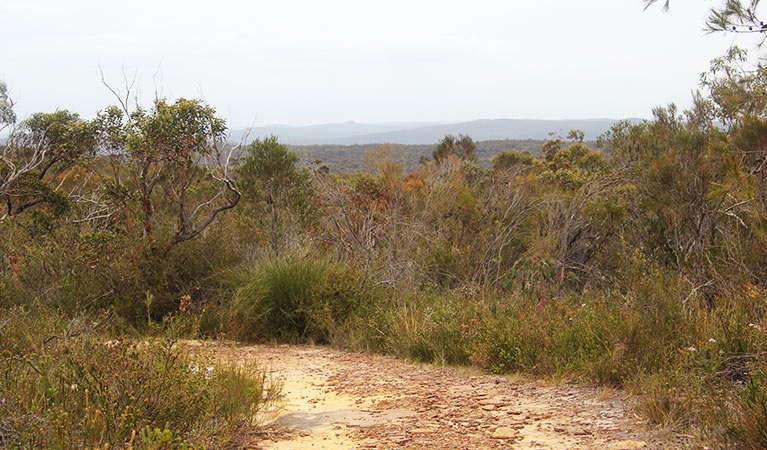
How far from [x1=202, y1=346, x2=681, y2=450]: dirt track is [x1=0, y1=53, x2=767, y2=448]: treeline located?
11.8 inches

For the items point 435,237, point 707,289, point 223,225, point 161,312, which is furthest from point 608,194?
point 161,312

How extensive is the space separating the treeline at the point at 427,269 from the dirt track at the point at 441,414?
30 cm

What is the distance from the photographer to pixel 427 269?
11445 millimetres

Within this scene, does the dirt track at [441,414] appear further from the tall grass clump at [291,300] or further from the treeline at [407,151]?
the treeline at [407,151]

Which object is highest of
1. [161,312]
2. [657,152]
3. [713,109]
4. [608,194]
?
[713,109]

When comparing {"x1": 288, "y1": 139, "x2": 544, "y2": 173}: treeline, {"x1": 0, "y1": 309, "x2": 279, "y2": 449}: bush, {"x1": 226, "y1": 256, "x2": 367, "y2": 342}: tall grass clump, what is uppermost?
{"x1": 288, "y1": 139, "x2": 544, "y2": 173}: treeline

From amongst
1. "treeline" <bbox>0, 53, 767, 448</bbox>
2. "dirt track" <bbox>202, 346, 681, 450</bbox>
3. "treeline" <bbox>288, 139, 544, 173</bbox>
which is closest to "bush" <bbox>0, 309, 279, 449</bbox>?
"treeline" <bbox>0, 53, 767, 448</bbox>

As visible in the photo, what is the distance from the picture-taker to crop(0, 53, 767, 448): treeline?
507 cm

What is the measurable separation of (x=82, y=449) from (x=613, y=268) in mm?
9782

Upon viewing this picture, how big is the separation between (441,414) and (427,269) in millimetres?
6555

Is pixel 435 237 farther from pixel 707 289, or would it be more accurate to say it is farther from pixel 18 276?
pixel 18 276

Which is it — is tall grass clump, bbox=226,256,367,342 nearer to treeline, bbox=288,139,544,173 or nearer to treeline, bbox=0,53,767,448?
treeline, bbox=0,53,767,448

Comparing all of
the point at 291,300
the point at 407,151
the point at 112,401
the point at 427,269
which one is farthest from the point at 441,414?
the point at 407,151

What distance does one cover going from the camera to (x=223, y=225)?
10086 mm
